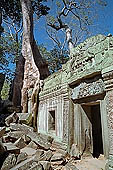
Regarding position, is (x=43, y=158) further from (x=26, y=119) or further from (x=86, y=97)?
(x=26, y=119)

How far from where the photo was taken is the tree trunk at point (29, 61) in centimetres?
820

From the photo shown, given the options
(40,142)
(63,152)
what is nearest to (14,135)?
(40,142)

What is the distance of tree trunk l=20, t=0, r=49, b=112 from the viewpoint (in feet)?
26.9

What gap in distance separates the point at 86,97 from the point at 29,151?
7.14ft

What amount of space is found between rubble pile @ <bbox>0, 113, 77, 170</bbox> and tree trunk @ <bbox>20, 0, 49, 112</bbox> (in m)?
2.49

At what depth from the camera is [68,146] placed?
3.75m

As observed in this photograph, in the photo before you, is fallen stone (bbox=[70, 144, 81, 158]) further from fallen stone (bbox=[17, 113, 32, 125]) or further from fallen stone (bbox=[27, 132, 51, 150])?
fallen stone (bbox=[17, 113, 32, 125])

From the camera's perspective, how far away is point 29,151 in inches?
153

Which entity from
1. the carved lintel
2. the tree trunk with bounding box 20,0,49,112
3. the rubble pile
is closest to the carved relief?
the carved lintel

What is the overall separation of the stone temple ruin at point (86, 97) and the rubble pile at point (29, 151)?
0.34 meters

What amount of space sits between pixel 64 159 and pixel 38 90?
3.49m

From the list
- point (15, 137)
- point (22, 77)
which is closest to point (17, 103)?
point (22, 77)

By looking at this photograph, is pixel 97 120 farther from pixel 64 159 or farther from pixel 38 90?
pixel 38 90

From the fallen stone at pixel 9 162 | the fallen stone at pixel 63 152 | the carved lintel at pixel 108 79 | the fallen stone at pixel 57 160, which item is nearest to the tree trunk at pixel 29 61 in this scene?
the fallen stone at pixel 63 152
